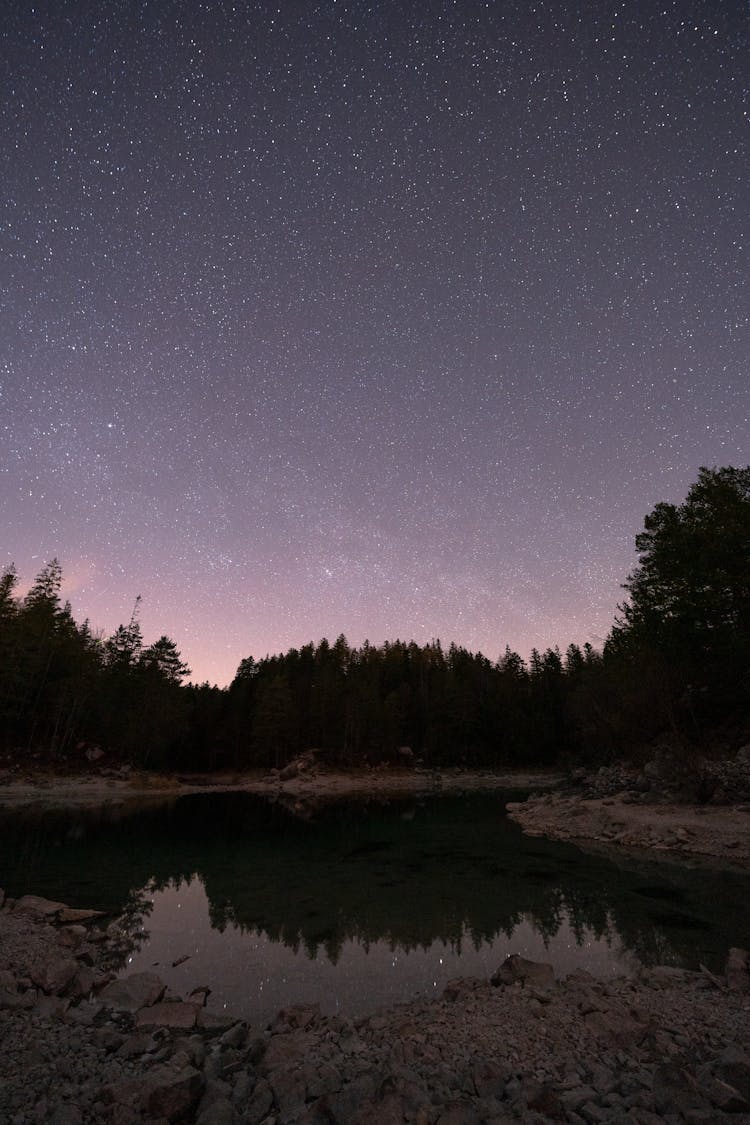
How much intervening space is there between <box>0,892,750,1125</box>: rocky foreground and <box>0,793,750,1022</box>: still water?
76.6 inches

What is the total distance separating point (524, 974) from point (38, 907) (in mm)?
14756

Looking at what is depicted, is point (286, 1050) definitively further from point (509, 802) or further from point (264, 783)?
point (264, 783)

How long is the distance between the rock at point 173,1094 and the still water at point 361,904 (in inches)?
164

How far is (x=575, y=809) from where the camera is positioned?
36.5 metres

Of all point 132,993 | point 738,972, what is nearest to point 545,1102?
point 738,972

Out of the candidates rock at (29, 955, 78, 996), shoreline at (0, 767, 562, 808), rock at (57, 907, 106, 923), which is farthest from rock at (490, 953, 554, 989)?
shoreline at (0, 767, 562, 808)

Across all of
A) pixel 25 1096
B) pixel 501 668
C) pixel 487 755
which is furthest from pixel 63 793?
pixel 501 668

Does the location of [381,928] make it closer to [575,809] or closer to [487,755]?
[575,809]

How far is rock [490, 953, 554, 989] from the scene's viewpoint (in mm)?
10852

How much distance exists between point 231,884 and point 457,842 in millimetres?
14887

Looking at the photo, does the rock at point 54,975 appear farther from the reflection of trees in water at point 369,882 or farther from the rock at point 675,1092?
the rock at point 675,1092

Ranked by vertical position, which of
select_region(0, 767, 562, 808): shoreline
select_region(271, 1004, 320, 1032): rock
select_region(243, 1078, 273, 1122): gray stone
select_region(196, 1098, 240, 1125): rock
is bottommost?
select_region(0, 767, 562, 808): shoreline

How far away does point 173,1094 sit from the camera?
639 centimetres

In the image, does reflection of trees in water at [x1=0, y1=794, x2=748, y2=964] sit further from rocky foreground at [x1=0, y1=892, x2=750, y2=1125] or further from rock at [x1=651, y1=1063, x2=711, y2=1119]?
rock at [x1=651, y1=1063, x2=711, y2=1119]
